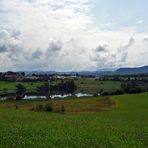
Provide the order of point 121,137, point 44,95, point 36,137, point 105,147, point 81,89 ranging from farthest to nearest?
point 81,89, point 44,95, point 121,137, point 36,137, point 105,147

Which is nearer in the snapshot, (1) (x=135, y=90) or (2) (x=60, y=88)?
(1) (x=135, y=90)

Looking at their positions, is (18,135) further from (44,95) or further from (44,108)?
(44,95)

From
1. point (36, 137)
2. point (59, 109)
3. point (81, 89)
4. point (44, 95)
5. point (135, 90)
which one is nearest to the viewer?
point (36, 137)

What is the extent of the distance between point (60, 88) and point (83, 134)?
167504 millimetres

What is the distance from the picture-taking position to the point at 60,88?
200 metres

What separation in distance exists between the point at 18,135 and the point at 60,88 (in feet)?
558

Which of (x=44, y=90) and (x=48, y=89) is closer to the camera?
(x=44, y=90)

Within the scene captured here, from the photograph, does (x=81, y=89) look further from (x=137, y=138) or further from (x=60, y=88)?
(x=137, y=138)

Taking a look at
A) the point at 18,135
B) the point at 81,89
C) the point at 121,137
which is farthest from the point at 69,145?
the point at 81,89

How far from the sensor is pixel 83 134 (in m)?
32.5

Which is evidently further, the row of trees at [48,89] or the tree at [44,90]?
the tree at [44,90]

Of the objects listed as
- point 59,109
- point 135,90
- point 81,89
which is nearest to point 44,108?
point 59,109

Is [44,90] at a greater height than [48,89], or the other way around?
[48,89]

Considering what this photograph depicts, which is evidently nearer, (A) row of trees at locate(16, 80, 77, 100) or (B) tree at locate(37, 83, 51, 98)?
(A) row of trees at locate(16, 80, 77, 100)
